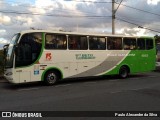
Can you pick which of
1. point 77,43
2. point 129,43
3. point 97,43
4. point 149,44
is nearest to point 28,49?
point 77,43

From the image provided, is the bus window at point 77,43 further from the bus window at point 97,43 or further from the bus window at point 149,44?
the bus window at point 149,44

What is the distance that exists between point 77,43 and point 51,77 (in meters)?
2.63

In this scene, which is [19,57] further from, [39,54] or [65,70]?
[65,70]

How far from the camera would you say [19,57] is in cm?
1684

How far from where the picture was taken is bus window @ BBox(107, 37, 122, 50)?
20797 mm

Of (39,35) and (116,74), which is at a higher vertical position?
(39,35)

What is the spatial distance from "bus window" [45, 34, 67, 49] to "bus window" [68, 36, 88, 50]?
38cm

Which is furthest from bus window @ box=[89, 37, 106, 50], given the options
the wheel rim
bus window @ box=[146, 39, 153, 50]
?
bus window @ box=[146, 39, 153, 50]

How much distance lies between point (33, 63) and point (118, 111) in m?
7.85

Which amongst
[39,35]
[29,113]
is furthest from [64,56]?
[29,113]

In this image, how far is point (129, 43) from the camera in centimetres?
2192

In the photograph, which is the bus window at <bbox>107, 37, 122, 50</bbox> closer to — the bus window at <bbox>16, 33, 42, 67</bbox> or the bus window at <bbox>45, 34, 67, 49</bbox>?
the bus window at <bbox>45, 34, 67, 49</bbox>

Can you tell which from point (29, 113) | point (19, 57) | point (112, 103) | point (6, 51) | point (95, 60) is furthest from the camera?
point (95, 60)

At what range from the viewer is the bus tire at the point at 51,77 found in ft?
58.4
